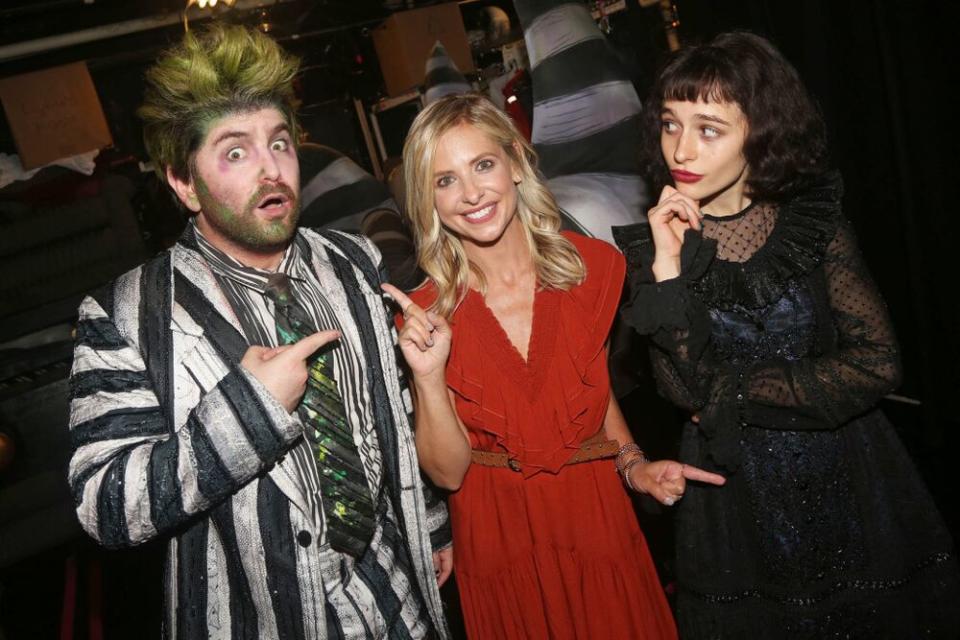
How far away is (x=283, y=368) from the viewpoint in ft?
4.80

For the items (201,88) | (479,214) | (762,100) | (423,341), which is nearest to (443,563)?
(423,341)

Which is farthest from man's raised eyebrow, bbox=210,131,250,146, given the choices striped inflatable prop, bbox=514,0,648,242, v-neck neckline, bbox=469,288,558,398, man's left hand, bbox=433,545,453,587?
striped inflatable prop, bbox=514,0,648,242

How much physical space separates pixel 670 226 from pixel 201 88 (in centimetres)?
126

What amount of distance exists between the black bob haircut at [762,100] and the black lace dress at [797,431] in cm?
9

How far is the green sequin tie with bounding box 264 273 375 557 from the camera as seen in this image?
1.67 metres

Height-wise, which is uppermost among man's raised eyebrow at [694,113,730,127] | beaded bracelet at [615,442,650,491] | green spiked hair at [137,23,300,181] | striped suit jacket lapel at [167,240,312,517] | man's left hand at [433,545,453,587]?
green spiked hair at [137,23,300,181]

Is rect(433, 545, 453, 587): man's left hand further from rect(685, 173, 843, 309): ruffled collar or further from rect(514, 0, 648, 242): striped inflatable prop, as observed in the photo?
rect(514, 0, 648, 242): striped inflatable prop

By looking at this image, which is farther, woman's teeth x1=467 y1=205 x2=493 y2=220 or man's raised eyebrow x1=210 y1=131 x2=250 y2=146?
woman's teeth x1=467 y1=205 x2=493 y2=220

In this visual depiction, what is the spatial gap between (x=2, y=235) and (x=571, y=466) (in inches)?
150

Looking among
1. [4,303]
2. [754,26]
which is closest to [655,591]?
[754,26]

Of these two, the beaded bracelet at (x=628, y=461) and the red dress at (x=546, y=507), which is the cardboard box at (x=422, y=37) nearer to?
the red dress at (x=546, y=507)

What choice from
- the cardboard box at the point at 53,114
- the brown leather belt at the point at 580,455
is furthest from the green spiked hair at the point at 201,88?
the cardboard box at the point at 53,114

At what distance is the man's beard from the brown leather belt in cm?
91

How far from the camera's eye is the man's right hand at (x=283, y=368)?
4.75 ft
